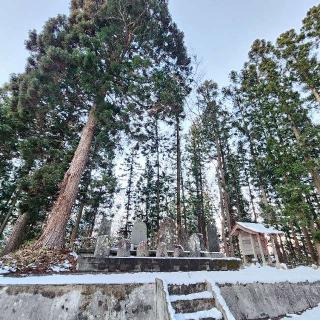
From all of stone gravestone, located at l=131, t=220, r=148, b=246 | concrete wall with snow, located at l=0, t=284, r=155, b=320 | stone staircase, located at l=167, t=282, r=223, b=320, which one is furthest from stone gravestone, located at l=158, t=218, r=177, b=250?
concrete wall with snow, located at l=0, t=284, r=155, b=320

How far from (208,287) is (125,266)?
7.12 ft

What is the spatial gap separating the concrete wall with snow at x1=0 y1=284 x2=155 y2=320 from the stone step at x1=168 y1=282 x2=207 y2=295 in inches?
11.0

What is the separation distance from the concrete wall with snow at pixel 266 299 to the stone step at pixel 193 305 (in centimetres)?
44

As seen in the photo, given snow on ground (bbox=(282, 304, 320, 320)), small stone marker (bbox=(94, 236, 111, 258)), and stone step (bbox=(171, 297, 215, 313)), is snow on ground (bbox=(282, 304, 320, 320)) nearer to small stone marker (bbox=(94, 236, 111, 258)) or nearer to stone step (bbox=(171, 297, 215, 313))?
stone step (bbox=(171, 297, 215, 313))

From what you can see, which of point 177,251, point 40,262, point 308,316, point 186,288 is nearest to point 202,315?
point 186,288

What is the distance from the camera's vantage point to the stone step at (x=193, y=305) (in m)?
2.87

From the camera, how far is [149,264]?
5062 millimetres

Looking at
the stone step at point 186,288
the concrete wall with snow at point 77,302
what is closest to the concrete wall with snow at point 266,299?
the stone step at point 186,288

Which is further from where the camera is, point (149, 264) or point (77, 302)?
point (149, 264)

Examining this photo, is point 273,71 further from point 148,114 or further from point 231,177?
point 148,114

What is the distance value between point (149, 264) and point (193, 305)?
2.23 meters

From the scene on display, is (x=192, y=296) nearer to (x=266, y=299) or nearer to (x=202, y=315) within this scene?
(x=202, y=315)

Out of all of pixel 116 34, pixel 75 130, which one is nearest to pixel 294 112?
pixel 116 34

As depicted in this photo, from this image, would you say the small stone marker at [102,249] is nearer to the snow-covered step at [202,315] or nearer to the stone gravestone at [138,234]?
the stone gravestone at [138,234]
